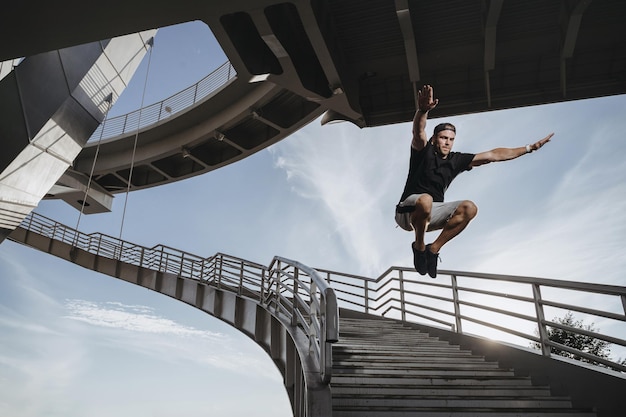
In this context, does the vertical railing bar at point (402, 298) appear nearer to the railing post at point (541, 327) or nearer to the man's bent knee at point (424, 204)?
the railing post at point (541, 327)

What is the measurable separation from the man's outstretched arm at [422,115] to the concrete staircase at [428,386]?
2530mm

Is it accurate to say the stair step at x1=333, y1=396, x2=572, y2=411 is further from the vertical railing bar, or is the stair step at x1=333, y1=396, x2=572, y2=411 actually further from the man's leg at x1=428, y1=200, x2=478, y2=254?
the vertical railing bar

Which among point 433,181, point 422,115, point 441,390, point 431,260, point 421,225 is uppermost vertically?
point 422,115

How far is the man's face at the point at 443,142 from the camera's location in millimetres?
3541

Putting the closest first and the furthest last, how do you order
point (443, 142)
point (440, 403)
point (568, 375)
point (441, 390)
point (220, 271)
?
point (443, 142) < point (440, 403) < point (441, 390) < point (568, 375) < point (220, 271)

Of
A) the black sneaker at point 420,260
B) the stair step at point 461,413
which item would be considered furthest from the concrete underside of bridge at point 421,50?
the stair step at point 461,413

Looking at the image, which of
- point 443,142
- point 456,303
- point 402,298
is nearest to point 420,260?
point 443,142

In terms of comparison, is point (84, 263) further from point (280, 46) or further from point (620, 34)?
point (620, 34)

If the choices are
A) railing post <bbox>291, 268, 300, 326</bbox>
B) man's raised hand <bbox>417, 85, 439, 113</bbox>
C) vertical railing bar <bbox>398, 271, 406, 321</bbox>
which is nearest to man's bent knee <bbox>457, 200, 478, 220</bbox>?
man's raised hand <bbox>417, 85, 439, 113</bbox>

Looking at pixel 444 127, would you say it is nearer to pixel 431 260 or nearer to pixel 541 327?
pixel 431 260

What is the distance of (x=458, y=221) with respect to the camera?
3428 millimetres

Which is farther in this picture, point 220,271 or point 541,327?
point 220,271

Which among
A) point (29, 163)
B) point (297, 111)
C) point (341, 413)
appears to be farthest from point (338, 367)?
point (297, 111)

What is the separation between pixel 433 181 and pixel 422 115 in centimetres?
50
